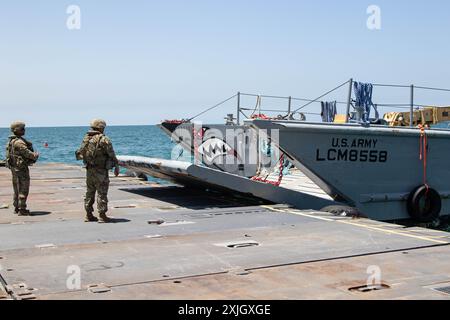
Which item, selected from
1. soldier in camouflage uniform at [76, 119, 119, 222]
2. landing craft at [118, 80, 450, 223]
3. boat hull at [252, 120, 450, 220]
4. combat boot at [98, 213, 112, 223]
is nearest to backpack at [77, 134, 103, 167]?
soldier in camouflage uniform at [76, 119, 119, 222]

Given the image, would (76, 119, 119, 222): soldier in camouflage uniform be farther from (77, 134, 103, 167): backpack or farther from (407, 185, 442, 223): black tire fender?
(407, 185, 442, 223): black tire fender

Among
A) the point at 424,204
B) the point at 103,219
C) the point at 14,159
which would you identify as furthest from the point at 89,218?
the point at 424,204

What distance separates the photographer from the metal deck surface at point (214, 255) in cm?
436

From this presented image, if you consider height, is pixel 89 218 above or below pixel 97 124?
below

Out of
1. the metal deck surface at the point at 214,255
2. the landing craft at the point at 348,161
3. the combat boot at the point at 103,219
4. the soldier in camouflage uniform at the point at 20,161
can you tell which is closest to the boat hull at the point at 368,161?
the landing craft at the point at 348,161

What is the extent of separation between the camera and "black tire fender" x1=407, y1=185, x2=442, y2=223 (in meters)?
10.5

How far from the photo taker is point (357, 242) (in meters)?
6.22

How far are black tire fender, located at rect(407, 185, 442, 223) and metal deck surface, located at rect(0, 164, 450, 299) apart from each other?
117 inches

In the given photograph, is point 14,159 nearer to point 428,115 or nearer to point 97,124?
point 97,124

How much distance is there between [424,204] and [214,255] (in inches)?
252

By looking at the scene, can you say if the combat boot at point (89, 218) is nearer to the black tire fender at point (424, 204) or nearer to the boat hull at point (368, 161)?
the boat hull at point (368, 161)

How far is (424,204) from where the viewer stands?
35.3ft

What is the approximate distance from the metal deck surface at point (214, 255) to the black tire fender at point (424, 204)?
2.96m
